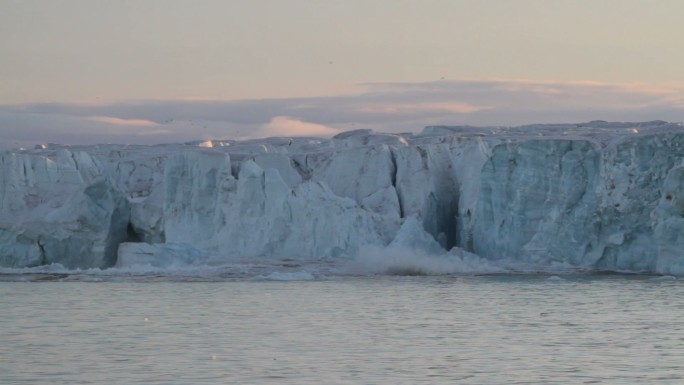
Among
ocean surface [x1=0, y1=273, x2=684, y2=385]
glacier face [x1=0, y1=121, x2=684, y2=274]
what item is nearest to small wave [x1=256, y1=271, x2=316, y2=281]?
ocean surface [x1=0, y1=273, x2=684, y2=385]

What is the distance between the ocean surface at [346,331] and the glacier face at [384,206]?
1.63 meters

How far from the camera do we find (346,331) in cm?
2077

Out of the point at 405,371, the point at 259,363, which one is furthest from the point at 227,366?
the point at 405,371

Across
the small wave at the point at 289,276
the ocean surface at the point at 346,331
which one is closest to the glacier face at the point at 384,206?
the ocean surface at the point at 346,331

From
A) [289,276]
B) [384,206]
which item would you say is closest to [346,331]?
[289,276]

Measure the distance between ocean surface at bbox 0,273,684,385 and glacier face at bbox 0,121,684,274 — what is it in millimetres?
1631

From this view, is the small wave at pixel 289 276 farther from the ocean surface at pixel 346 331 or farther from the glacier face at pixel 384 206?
the glacier face at pixel 384 206

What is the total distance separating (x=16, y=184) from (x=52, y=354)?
2248 cm

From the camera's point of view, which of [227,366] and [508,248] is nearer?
[227,366]

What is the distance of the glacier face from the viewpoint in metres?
32.6

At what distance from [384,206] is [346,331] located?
16.6m

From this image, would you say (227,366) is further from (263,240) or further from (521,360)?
(263,240)

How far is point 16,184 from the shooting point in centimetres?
3962

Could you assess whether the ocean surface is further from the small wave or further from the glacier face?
the glacier face
